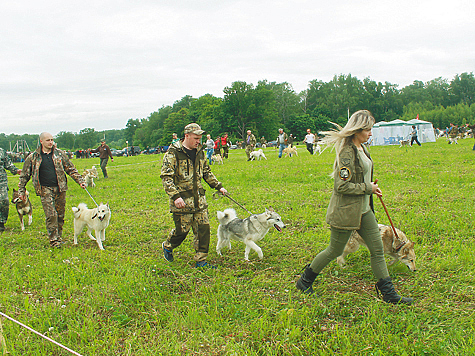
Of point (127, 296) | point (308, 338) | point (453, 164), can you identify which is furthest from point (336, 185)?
point (453, 164)

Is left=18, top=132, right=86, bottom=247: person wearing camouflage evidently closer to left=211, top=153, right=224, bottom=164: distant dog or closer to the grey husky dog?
the grey husky dog

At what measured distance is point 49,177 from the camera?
21.8 feet

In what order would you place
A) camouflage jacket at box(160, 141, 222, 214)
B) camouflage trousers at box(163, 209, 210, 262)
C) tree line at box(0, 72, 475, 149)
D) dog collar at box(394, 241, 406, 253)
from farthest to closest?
tree line at box(0, 72, 475, 149) < camouflage trousers at box(163, 209, 210, 262) < camouflage jacket at box(160, 141, 222, 214) < dog collar at box(394, 241, 406, 253)

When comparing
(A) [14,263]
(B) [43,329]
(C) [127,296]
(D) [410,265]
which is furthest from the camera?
(A) [14,263]

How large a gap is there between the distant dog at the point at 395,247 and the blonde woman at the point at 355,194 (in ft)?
2.93

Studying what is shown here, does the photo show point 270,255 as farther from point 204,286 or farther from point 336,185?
point 336,185

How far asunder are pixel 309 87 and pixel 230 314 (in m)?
117

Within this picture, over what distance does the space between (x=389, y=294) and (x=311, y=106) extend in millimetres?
112991

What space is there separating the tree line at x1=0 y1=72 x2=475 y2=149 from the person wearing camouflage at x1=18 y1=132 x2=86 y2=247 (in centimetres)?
7406

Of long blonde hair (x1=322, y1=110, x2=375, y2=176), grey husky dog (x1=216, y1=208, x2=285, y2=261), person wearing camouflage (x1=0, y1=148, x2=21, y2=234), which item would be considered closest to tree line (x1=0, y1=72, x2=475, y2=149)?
person wearing camouflage (x1=0, y1=148, x2=21, y2=234)

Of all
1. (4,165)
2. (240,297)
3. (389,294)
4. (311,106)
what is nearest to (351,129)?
(389,294)

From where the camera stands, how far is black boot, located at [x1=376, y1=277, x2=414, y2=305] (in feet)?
12.7

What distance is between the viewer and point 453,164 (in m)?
13.8

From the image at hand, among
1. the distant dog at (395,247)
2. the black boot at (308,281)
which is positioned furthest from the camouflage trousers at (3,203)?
the distant dog at (395,247)
